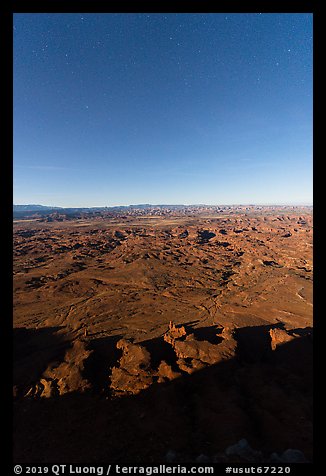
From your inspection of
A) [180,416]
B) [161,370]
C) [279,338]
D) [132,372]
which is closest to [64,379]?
[132,372]

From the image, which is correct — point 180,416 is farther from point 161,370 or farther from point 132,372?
point 132,372

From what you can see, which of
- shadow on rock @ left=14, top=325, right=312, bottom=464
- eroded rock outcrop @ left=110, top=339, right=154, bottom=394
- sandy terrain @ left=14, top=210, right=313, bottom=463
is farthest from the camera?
eroded rock outcrop @ left=110, top=339, right=154, bottom=394

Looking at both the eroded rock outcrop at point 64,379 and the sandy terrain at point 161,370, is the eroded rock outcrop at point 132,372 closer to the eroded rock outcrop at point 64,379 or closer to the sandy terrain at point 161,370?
the sandy terrain at point 161,370

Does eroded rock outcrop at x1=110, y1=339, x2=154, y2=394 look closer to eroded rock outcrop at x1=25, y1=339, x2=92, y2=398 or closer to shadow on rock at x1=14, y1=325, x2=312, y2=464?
shadow on rock at x1=14, y1=325, x2=312, y2=464

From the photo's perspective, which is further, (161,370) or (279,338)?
(279,338)

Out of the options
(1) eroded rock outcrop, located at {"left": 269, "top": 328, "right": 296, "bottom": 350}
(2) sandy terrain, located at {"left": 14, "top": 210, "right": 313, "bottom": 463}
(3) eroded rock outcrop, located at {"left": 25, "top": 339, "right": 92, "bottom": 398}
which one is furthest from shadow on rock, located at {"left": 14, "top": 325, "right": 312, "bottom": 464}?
(1) eroded rock outcrop, located at {"left": 269, "top": 328, "right": 296, "bottom": 350}

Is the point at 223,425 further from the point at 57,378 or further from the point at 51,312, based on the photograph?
the point at 51,312
